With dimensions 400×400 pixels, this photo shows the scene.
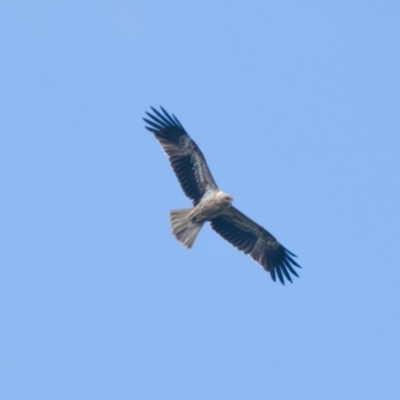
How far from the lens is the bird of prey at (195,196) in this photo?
23.9 meters

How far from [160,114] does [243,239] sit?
3.02 meters

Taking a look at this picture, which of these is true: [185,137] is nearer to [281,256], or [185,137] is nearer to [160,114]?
[160,114]

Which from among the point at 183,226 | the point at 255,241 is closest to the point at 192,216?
the point at 183,226

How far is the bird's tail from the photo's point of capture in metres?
23.8

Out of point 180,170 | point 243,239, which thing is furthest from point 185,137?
point 243,239

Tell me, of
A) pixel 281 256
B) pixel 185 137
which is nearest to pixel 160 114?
pixel 185 137

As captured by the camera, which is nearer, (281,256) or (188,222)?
(188,222)

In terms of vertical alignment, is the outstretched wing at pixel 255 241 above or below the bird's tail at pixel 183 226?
above

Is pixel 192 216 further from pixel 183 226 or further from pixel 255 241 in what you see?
pixel 255 241

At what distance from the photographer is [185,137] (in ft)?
79.5

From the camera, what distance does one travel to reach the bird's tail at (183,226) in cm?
2384

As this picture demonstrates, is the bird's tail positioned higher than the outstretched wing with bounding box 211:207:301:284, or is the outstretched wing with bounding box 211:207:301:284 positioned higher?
the outstretched wing with bounding box 211:207:301:284

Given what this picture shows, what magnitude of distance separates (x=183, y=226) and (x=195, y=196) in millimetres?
664

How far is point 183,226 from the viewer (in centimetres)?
2392
